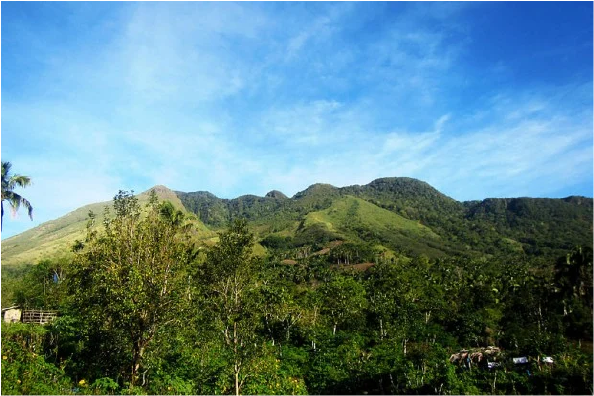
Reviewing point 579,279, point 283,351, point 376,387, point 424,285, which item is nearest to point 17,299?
point 283,351

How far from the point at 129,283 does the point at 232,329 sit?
11.0 metres

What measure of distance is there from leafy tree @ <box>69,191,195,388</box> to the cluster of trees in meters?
0.06

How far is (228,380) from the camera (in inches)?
921

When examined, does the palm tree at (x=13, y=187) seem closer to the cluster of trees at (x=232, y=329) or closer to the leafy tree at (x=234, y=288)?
the cluster of trees at (x=232, y=329)

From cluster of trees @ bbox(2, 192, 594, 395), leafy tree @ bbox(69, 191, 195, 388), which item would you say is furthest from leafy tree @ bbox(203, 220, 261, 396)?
leafy tree @ bbox(69, 191, 195, 388)

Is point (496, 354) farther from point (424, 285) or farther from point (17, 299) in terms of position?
point (17, 299)

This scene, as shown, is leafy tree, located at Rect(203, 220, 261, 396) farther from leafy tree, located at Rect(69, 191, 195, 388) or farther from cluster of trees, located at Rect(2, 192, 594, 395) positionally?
leafy tree, located at Rect(69, 191, 195, 388)

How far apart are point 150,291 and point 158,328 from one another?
1777 millimetres

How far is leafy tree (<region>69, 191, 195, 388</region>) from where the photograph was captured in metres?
15.7

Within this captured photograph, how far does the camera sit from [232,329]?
984 inches

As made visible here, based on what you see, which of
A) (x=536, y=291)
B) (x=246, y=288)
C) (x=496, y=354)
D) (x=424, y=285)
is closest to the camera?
(x=246, y=288)

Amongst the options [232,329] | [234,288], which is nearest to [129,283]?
[234,288]

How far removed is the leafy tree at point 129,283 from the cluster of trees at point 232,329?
0.06 meters

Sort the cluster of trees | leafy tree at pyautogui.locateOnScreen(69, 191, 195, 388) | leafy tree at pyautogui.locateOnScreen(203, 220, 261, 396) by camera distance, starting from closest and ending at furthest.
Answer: leafy tree at pyautogui.locateOnScreen(69, 191, 195, 388)
the cluster of trees
leafy tree at pyautogui.locateOnScreen(203, 220, 261, 396)
